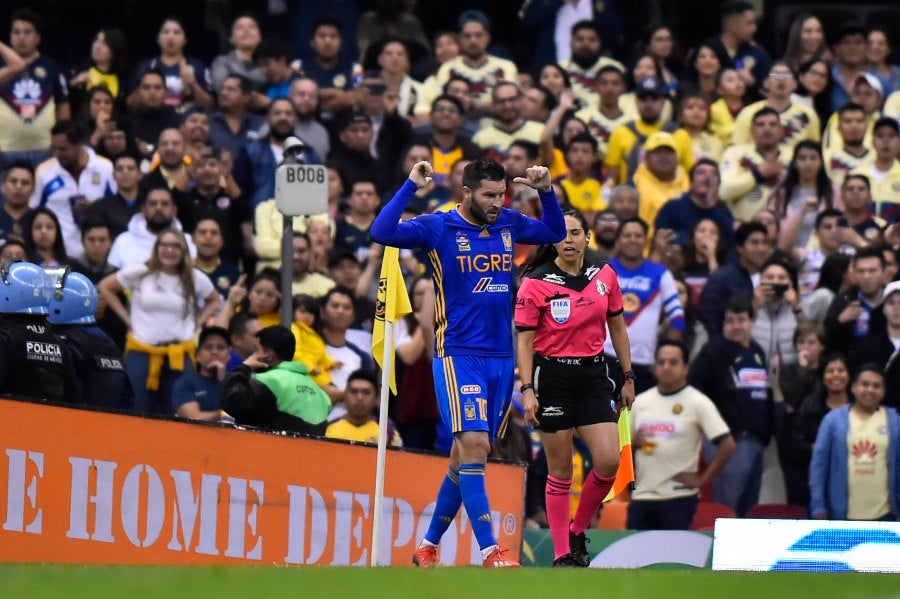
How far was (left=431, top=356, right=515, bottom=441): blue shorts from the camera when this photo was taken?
12.5m

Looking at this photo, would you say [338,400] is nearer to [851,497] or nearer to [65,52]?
[851,497]

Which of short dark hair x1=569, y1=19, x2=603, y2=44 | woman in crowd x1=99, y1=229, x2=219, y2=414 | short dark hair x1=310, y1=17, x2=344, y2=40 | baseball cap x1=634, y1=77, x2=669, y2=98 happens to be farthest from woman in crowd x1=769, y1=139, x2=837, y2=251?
woman in crowd x1=99, y1=229, x2=219, y2=414

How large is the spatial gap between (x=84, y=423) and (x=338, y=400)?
410cm

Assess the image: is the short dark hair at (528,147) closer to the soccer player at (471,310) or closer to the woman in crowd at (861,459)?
the woman in crowd at (861,459)

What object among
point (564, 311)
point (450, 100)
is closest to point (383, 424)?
point (564, 311)

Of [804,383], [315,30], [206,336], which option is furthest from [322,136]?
[804,383]

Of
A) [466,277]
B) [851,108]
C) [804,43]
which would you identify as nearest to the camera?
[466,277]

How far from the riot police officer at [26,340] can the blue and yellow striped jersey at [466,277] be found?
2741mm

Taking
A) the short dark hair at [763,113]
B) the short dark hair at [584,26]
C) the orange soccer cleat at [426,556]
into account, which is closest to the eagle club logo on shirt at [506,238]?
the orange soccer cleat at [426,556]

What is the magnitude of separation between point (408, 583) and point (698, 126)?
1168 cm

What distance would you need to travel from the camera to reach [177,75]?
824 inches

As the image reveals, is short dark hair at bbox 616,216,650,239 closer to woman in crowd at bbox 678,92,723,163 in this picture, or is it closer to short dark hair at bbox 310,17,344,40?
woman in crowd at bbox 678,92,723,163

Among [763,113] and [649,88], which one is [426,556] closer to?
[763,113]

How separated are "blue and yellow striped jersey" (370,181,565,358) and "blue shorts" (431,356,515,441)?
62 millimetres
